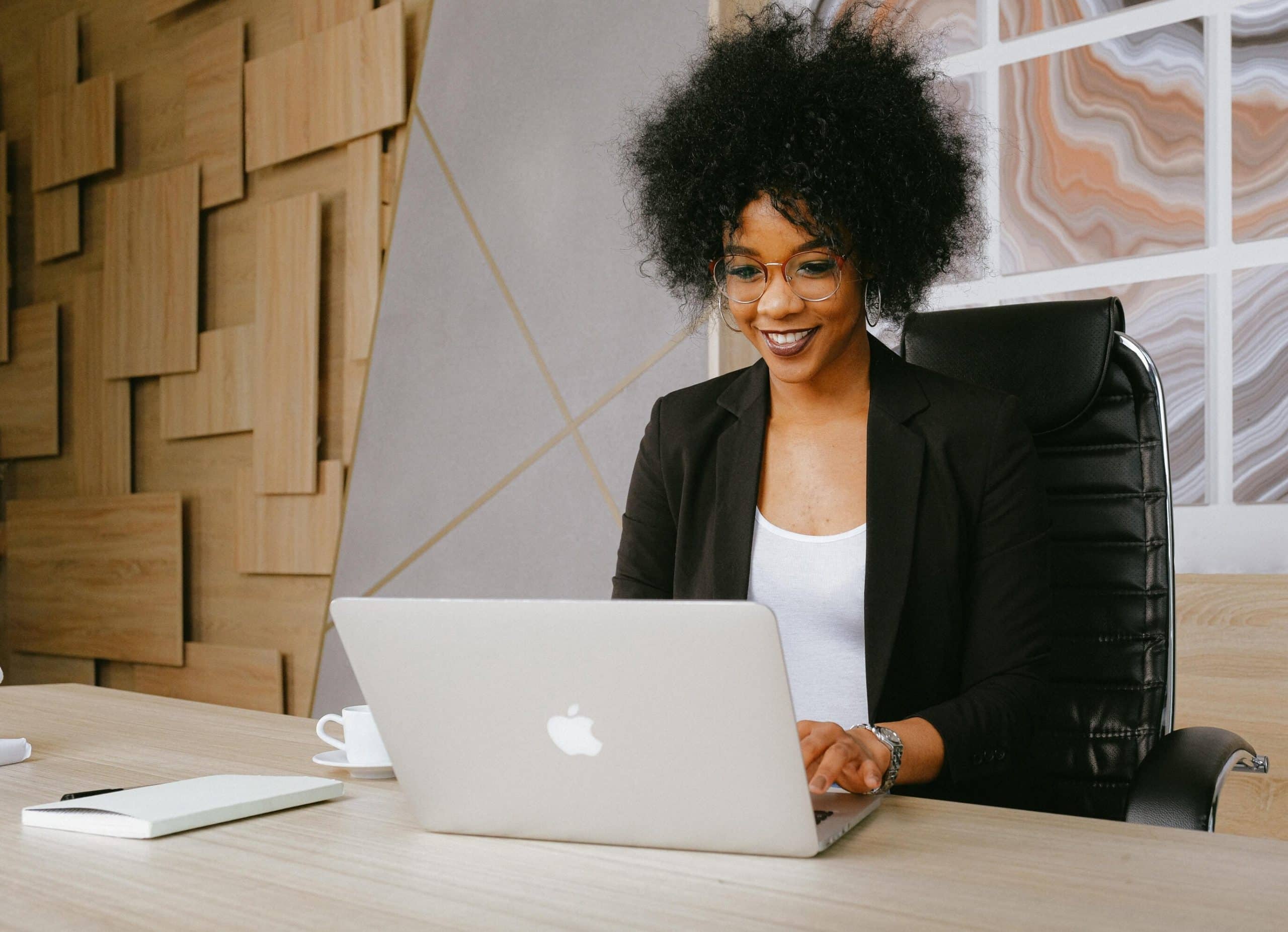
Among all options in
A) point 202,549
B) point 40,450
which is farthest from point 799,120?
point 40,450

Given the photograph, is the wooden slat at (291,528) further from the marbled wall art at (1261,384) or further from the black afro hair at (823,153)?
the marbled wall art at (1261,384)

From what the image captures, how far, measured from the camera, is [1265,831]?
191 centimetres

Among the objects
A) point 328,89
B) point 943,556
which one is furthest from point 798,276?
point 328,89

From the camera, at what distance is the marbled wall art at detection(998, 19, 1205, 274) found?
210 centimetres

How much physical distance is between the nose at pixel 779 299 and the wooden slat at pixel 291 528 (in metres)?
2.08

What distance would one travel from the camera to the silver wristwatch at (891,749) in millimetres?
1092

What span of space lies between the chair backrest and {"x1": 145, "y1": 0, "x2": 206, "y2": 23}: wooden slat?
3300 millimetres

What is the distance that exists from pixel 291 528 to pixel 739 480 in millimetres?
2198

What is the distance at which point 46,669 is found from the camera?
4.34 meters

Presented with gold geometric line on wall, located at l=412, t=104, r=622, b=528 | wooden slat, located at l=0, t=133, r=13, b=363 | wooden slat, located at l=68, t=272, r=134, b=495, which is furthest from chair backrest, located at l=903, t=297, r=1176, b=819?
wooden slat, located at l=0, t=133, r=13, b=363

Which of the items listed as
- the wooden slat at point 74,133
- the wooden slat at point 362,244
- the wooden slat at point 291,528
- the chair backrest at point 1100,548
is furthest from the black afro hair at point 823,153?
the wooden slat at point 74,133

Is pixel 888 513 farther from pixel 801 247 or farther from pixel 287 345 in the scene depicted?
pixel 287 345

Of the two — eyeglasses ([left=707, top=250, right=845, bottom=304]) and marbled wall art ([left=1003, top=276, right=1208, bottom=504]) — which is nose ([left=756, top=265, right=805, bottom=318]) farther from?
marbled wall art ([left=1003, top=276, right=1208, bottom=504])

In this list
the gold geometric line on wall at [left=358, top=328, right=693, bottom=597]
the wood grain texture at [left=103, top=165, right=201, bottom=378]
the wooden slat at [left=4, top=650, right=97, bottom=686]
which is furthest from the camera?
the wooden slat at [left=4, top=650, right=97, bottom=686]
